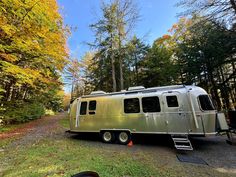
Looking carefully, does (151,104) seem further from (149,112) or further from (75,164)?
(75,164)

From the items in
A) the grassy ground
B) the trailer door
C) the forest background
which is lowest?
the grassy ground

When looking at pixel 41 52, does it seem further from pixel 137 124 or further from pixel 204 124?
pixel 204 124

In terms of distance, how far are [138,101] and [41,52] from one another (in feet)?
20.5

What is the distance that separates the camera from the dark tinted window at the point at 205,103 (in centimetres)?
570

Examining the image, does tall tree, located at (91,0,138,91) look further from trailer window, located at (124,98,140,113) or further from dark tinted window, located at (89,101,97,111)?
trailer window, located at (124,98,140,113)

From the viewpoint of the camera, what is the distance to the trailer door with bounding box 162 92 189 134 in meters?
5.82

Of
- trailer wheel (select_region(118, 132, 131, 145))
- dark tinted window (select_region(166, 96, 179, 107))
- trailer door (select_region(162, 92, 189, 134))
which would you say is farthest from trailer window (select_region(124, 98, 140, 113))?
dark tinted window (select_region(166, 96, 179, 107))

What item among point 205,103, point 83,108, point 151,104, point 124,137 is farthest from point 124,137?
point 205,103

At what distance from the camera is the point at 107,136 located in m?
7.36

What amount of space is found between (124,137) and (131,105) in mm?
1522

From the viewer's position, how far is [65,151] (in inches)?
224

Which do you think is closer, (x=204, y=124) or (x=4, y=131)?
(x=204, y=124)

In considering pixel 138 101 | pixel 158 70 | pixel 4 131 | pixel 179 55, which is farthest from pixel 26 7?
pixel 179 55

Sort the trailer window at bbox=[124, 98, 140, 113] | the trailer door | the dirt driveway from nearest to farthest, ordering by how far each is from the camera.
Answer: the dirt driveway, the trailer door, the trailer window at bbox=[124, 98, 140, 113]
